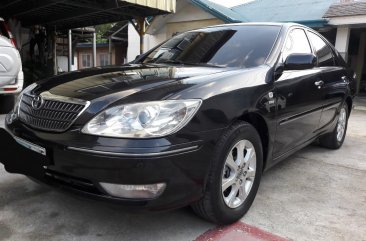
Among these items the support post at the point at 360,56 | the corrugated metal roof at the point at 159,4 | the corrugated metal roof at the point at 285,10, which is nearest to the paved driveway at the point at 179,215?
the corrugated metal roof at the point at 159,4

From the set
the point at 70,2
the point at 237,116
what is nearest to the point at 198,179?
the point at 237,116

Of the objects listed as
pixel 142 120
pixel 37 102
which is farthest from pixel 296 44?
pixel 37 102

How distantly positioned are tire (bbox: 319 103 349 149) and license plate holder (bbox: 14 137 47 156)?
149 inches

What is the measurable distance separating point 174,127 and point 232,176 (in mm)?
755

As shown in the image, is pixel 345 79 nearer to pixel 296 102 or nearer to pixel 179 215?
pixel 296 102

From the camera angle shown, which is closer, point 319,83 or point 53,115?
point 53,115

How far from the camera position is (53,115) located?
7.54 ft

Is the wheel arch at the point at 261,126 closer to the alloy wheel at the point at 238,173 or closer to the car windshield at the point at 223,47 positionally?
the alloy wheel at the point at 238,173

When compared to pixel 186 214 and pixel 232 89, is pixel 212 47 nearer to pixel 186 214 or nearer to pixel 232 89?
pixel 232 89

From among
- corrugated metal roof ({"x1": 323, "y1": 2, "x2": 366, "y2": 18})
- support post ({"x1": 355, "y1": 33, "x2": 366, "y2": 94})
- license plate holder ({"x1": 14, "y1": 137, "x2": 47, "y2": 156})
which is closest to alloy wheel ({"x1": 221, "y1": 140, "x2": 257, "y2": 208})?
license plate holder ({"x1": 14, "y1": 137, "x2": 47, "y2": 156})

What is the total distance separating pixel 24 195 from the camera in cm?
306

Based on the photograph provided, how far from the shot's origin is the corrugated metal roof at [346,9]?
11016 millimetres

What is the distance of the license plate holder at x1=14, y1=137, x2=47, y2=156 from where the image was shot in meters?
2.28

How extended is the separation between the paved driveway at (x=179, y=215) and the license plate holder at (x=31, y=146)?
327 millimetres
